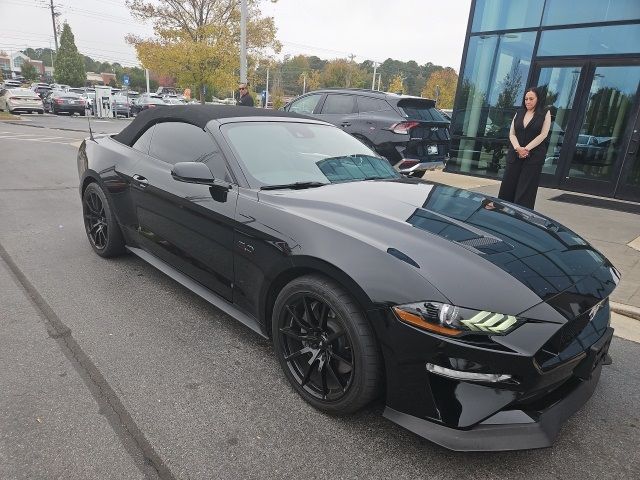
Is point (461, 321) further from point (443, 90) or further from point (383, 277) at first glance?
point (443, 90)

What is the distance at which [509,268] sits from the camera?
6.36 ft

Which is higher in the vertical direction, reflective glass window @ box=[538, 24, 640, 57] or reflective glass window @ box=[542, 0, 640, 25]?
reflective glass window @ box=[542, 0, 640, 25]

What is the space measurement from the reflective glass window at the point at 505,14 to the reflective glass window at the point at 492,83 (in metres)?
0.20

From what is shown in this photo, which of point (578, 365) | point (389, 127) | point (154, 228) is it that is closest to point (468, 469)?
point (578, 365)

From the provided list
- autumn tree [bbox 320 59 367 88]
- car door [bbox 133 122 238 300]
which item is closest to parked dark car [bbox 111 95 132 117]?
car door [bbox 133 122 238 300]

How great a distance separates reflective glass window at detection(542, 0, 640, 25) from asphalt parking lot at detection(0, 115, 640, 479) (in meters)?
8.19

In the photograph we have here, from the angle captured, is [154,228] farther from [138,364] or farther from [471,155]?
[471,155]

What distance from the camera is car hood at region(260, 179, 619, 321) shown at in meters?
1.84

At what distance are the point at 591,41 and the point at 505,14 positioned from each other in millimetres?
2043

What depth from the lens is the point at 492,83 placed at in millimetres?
10539

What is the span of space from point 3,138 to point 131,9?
→ 59.2 ft

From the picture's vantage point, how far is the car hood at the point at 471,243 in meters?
1.84

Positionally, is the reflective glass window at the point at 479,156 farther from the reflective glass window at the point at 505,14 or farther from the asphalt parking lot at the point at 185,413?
the asphalt parking lot at the point at 185,413

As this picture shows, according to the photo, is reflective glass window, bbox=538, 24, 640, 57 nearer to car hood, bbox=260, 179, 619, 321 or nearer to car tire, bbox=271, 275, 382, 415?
car hood, bbox=260, 179, 619, 321
